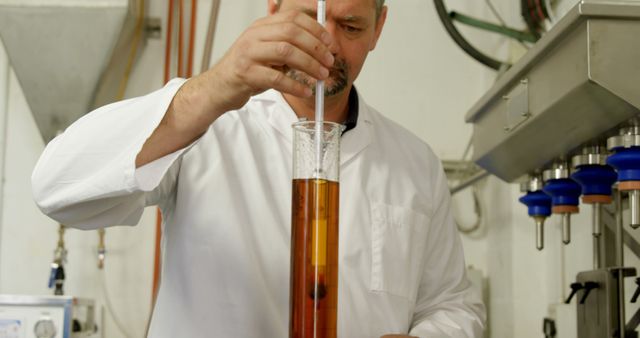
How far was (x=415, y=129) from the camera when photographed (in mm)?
2463

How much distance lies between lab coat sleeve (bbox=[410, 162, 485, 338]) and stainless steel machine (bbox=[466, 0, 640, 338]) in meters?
0.13

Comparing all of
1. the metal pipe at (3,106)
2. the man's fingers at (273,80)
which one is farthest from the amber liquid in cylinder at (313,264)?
the metal pipe at (3,106)

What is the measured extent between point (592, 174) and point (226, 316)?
2.09 ft

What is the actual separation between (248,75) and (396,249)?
0.57m

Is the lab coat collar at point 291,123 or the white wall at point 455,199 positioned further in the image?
the white wall at point 455,199

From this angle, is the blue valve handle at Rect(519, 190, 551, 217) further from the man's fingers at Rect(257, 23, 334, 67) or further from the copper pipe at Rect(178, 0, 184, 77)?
the copper pipe at Rect(178, 0, 184, 77)

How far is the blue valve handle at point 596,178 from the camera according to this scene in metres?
1.32

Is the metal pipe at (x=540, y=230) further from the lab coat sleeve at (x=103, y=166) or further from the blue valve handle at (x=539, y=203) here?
the lab coat sleeve at (x=103, y=166)

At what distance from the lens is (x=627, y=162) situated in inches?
44.8

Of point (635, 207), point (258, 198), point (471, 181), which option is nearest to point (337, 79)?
point (258, 198)

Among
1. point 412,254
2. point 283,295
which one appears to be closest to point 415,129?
point 412,254

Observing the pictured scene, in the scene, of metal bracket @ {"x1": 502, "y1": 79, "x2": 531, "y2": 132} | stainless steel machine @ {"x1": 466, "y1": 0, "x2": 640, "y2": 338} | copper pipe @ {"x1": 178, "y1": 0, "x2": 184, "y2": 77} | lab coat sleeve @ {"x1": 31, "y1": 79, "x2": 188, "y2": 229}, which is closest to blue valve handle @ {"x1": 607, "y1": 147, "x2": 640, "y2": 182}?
stainless steel machine @ {"x1": 466, "y1": 0, "x2": 640, "y2": 338}

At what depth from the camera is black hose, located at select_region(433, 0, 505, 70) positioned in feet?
7.48

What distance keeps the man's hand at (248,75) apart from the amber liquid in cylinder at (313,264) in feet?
0.42
